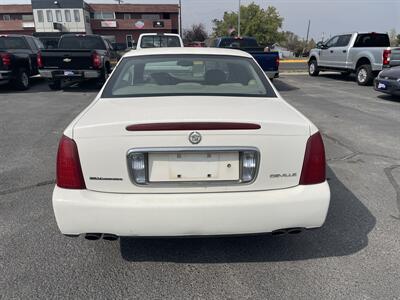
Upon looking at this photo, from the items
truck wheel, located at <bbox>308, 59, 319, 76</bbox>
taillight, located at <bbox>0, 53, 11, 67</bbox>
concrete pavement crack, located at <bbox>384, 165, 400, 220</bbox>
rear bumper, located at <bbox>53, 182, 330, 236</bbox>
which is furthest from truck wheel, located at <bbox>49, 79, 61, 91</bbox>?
truck wheel, located at <bbox>308, 59, 319, 76</bbox>

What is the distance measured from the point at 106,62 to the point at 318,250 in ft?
37.3

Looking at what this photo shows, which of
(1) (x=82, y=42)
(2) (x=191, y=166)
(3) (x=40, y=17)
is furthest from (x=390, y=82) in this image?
(3) (x=40, y=17)

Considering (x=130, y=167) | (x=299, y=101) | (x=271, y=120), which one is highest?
(x=271, y=120)

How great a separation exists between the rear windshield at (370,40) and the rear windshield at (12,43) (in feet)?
41.9

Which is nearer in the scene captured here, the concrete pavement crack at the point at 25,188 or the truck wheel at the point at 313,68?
the concrete pavement crack at the point at 25,188

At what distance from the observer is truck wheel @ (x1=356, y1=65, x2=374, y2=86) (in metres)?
13.7

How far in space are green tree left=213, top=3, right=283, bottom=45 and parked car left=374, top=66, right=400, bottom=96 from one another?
46462 millimetres

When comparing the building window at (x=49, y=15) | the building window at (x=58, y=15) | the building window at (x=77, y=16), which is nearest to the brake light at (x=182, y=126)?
the building window at (x=77, y=16)

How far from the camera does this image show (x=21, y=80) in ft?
39.2

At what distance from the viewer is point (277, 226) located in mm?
2441

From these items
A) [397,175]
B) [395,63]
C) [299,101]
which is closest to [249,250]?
[397,175]

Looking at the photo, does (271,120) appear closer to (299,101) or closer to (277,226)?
(277,226)

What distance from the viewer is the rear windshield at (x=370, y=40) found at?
1440 centimetres

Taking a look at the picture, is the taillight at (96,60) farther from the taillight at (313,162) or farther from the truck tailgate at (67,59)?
the taillight at (313,162)
